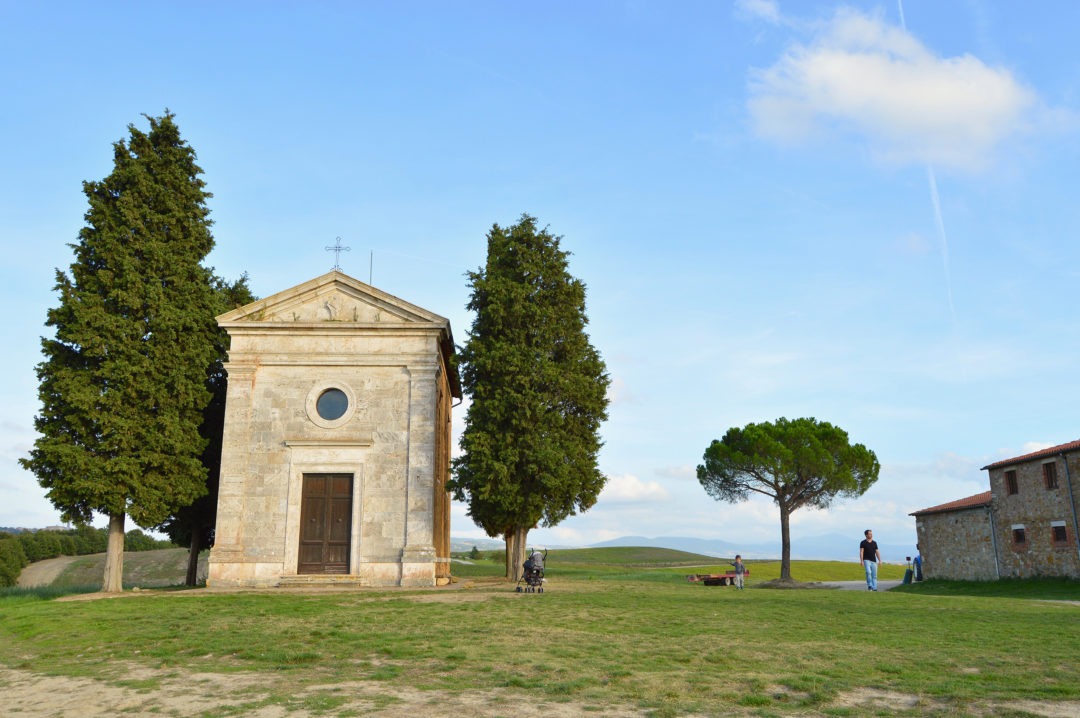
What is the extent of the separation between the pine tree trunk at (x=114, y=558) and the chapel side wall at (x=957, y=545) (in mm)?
32386

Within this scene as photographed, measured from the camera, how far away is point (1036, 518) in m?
29.8

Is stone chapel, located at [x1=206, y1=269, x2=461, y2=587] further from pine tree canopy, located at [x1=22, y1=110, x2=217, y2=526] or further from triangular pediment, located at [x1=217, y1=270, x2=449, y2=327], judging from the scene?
pine tree canopy, located at [x1=22, y1=110, x2=217, y2=526]

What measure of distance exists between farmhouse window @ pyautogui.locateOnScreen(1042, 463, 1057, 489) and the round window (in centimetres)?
2620

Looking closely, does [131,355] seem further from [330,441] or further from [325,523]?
[325,523]

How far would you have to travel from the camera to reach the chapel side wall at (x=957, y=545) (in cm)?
3256

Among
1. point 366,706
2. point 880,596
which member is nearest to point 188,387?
point 366,706

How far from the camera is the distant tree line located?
42562 millimetres

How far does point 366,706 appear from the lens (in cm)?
763

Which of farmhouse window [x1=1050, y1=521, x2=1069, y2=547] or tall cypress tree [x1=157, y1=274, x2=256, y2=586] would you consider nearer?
tall cypress tree [x1=157, y1=274, x2=256, y2=586]

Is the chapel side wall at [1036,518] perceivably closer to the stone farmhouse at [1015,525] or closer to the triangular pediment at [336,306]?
the stone farmhouse at [1015,525]

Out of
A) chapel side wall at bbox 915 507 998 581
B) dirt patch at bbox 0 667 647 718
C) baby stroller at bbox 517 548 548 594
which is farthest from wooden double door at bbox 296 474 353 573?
chapel side wall at bbox 915 507 998 581

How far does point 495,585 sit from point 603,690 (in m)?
15.5

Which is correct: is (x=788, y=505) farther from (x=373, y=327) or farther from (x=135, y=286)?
(x=135, y=286)

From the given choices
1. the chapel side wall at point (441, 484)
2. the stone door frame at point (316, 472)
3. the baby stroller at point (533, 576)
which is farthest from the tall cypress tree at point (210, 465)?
the baby stroller at point (533, 576)
